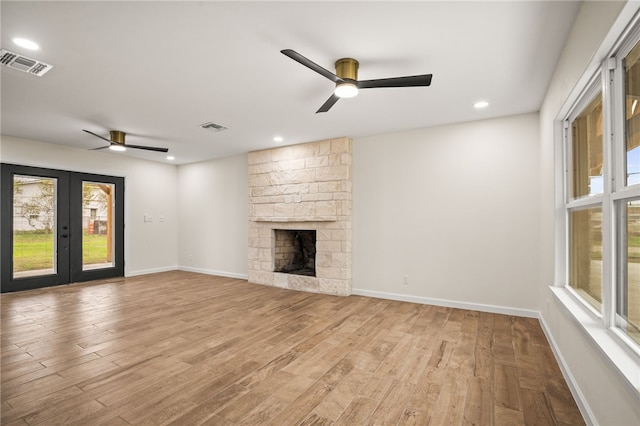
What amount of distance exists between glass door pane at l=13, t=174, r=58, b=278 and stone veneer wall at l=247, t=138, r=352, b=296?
143 inches

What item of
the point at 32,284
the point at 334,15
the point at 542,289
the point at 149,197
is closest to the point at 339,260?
the point at 542,289

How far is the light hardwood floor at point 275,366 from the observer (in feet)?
6.57

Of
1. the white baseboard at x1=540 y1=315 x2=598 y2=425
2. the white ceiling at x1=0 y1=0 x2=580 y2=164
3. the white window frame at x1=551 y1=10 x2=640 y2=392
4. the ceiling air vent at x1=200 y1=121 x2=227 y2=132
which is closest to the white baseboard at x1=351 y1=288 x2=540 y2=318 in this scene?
the white baseboard at x1=540 y1=315 x2=598 y2=425

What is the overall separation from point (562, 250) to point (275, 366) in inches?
113

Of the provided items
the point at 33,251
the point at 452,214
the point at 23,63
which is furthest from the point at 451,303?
the point at 33,251

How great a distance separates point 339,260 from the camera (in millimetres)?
5125

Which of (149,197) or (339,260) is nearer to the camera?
(339,260)

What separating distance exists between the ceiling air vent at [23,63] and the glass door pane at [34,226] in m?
3.70

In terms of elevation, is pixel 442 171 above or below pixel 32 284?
above

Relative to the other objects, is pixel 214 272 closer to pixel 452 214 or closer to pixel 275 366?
pixel 275 366

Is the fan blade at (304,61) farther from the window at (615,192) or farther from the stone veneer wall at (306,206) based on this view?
the stone veneer wall at (306,206)

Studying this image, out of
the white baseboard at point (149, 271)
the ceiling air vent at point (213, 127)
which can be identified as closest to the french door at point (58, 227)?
the white baseboard at point (149, 271)

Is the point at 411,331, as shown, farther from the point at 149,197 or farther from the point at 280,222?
the point at 149,197

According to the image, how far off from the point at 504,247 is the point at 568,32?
2.61 metres
